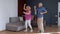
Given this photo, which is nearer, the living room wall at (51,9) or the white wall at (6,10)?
the white wall at (6,10)

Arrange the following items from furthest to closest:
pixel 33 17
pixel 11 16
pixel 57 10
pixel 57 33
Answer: pixel 57 10 → pixel 33 17 → pixel 11 16 → pixel 57 33

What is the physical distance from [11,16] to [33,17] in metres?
1.58

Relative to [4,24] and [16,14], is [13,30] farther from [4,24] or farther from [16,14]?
[16,14]

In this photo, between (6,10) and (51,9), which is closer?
(6,10)

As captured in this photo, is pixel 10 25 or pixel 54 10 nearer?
pixel 10 25

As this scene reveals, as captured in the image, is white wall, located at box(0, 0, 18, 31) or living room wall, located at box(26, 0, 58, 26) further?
living room wall, located at box(26, 0, 58, 26)

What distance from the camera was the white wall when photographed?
7.79 meters

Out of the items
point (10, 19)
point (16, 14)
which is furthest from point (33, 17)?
point (10, 19)

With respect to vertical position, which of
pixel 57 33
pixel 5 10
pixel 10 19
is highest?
pixel 5 10

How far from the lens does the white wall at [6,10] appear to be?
7790 millimetres

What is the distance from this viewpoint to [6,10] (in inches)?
318

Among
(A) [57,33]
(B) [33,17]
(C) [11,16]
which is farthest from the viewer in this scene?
(B) [33,17]

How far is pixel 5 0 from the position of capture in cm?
798

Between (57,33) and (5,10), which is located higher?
(5,10)
